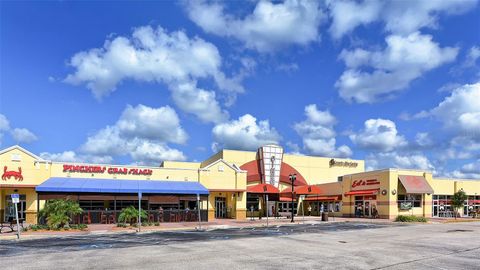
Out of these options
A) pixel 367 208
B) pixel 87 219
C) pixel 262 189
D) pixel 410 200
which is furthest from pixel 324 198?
pixel 87 219

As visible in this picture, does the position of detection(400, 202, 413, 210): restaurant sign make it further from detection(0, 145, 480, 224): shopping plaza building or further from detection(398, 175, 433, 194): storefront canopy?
detection(398, 175, 433, 194): storefront canopy

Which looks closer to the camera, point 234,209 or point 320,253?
point 320,253

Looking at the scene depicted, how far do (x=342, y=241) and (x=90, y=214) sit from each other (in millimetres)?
22298

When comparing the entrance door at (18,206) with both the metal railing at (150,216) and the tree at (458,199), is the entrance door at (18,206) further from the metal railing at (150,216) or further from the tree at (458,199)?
the tree at (458,199)

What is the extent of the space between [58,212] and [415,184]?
35826mm

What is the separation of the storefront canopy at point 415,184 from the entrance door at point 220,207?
18.9m

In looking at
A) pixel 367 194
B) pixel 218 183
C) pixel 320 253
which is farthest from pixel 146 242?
pixel 367 194

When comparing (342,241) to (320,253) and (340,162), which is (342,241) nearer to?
(320,253)

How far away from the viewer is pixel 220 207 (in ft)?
157

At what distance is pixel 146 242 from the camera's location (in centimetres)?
2245

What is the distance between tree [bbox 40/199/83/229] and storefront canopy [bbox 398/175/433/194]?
32.8 m

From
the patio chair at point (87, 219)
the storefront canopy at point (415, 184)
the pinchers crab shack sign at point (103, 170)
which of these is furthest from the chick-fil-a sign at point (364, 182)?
the patio chair at point (87, 219)

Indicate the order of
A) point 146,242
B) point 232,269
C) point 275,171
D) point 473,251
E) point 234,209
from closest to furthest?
1. point 232,269
2. point 473,251
3. point 146,242
4. point 234,209
5. point 275,171

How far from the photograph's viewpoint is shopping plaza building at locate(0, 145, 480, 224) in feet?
124
